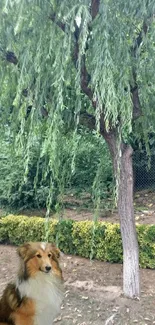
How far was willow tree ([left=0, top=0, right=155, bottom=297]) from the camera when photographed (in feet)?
10.8

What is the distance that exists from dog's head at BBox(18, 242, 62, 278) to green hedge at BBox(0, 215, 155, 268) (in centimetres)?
197

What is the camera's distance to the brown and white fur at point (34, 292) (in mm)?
2855

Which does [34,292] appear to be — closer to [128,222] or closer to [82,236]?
[128,222]

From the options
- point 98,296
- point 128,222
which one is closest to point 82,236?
point 98,296

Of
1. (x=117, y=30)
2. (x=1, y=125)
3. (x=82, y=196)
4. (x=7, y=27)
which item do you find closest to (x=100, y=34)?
(x=117, y=30)

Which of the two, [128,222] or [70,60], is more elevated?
[70,60]

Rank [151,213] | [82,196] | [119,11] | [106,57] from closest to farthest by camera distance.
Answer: [106,57] → [119,11] → [151,213] → [82,196]

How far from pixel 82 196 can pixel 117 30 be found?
18.2ft

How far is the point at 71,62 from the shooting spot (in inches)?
146

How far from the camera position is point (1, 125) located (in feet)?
14.4

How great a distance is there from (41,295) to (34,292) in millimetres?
56

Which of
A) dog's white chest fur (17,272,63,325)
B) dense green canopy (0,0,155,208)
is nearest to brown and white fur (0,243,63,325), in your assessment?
dog's white chest fur (17,272,63,325)

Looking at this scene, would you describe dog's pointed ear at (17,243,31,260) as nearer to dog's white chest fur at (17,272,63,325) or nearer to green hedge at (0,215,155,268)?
dog's white chest fur at (17,272,63,325)

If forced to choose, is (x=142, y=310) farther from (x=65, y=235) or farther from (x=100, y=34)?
(x=100, y=34)
